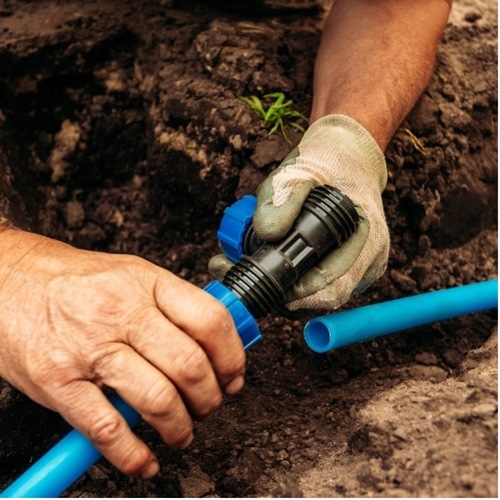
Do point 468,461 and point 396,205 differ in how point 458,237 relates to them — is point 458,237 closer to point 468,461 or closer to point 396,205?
point 396,205

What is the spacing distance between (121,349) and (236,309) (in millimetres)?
218

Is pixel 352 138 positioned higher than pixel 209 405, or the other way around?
pixel 352 138

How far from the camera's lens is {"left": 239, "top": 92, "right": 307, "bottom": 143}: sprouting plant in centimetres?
178

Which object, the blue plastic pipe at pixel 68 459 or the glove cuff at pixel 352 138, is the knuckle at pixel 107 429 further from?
the glove cuff at pixel 352 138

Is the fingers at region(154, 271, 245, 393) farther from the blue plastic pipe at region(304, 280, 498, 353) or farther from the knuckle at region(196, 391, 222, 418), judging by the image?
the blue plastic pipe at region(304, 280, 498, 353)

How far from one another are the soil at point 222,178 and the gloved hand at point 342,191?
0.80 ft

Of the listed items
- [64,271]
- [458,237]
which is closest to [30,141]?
[64,271]

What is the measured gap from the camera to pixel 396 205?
72.3 inches

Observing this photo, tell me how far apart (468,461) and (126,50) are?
1548 millimetres

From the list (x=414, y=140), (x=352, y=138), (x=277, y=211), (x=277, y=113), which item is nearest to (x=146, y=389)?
(x=277, y=211)

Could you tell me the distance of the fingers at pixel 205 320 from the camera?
44.8 inches

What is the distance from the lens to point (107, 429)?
3.64 ft

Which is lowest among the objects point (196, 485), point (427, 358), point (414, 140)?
point (427, 358)

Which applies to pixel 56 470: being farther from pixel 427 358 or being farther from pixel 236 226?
pixel 427 358
